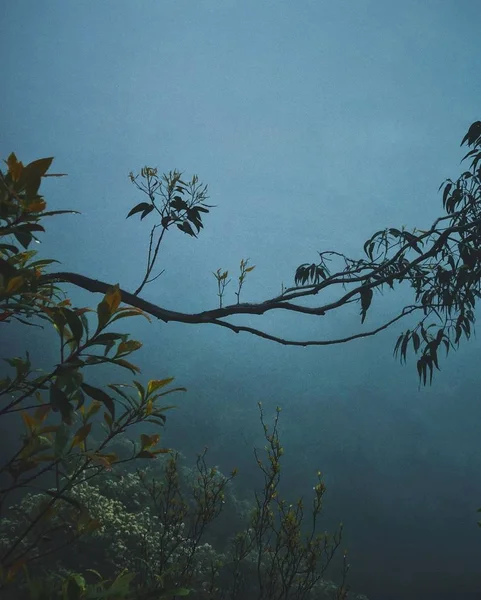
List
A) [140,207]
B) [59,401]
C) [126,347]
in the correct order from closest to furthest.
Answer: [59,401] < [126,347] < [140,207]

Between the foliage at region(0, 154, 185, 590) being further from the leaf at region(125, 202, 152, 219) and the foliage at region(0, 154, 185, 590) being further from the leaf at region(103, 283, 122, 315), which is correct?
the leaf at region(125, 202, 152, 219)

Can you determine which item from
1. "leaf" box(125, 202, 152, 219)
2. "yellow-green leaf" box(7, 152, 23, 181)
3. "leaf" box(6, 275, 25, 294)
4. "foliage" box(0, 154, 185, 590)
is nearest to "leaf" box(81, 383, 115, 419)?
"foliage" box(0, 154, 185, 590)

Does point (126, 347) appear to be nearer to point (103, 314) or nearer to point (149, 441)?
point (103, 314)

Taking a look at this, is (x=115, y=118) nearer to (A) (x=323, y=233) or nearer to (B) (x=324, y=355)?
(A) (x=323, y=233)

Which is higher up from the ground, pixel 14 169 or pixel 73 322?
pixel 14 169

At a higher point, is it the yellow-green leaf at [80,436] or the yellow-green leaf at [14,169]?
the yellow-green leaf at [14,169]

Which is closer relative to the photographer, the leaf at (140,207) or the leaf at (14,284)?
the leaf at (14,284)

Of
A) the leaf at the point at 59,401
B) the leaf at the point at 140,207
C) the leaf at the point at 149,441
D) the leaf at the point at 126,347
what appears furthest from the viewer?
the leaf at the point at 140,207

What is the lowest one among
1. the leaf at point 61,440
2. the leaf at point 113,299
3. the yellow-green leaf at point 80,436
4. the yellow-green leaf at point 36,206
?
the leaf at point 61,440

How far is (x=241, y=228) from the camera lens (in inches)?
764

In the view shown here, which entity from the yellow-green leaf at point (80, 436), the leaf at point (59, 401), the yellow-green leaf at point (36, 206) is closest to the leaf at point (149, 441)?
the yellow-green leaf at point (80, 436)

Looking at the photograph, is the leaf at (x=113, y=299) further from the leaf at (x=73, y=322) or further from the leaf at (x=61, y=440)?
the leaf at (x=61, y=440)

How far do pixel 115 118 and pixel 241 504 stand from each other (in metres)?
11.9

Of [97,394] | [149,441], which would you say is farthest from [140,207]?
[97,394]
